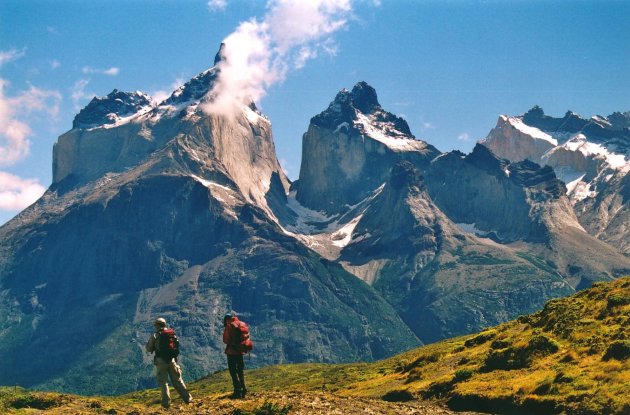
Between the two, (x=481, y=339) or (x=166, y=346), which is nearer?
(x=166, y=346)

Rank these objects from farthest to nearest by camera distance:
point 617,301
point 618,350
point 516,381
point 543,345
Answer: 1. point 617,301
2. point 543,345
3. point 516,381
4. point 618,350

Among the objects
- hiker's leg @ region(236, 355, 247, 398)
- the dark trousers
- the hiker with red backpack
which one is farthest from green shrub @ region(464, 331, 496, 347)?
the hiker with red backpack

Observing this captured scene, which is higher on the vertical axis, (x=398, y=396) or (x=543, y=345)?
(x=543, y=345)

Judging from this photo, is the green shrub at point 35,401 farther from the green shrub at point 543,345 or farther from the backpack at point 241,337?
the green shrub at point 543,345

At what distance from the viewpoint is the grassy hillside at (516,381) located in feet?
176

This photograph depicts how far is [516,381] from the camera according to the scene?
62.3m

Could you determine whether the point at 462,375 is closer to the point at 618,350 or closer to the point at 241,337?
the point at 618,350

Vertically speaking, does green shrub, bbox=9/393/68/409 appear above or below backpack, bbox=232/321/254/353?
below

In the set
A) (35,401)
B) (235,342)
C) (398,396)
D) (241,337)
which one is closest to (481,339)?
(398,396)

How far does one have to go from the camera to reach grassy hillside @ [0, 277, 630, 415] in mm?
53716

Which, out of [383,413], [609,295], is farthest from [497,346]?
[383,413]

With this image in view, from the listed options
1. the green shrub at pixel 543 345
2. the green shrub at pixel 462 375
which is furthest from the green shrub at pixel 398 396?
the green shrub at pixel 543 345

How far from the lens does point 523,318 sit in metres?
88.9

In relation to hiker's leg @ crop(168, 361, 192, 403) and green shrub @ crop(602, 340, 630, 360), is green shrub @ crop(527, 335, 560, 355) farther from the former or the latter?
hiker's leg @ crop(168, 361, 192, 403)
